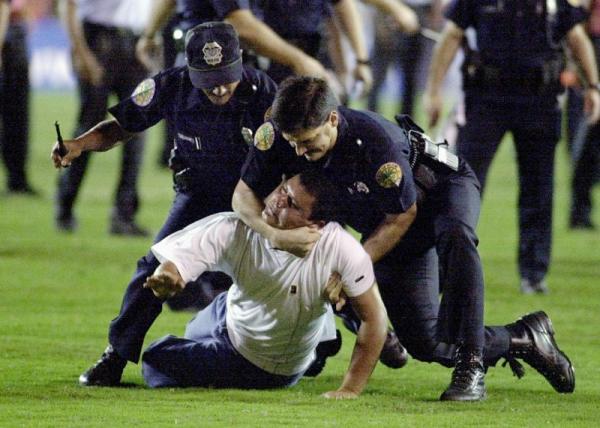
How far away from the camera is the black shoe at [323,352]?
665 centimetres

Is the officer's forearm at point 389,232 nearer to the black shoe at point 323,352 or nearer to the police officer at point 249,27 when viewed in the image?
the black shoe at point 323,352

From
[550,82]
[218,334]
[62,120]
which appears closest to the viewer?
[218,334]

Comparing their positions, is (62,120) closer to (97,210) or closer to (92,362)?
(97,210)

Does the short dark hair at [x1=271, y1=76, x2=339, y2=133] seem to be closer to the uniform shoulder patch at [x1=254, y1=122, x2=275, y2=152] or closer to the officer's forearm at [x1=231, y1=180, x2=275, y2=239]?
the uniform shoulder patch at [x1=254, y1=122, x2=275, y2=152]

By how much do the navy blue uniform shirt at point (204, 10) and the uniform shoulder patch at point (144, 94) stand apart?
4.67 feet

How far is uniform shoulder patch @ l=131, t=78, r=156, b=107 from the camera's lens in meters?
6.74

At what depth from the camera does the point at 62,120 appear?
70.7 ft

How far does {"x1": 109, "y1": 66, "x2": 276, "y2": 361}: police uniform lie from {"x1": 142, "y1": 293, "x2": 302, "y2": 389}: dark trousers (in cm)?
10

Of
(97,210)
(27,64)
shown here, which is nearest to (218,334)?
(97,210)

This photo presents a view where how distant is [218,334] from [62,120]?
611 inches

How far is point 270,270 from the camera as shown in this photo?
235 inches

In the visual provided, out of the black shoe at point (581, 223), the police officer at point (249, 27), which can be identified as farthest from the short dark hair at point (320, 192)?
the black shoe at point (581, 223)

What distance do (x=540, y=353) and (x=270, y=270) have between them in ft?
4.07

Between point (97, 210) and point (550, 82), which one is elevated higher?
point (550, 82)
